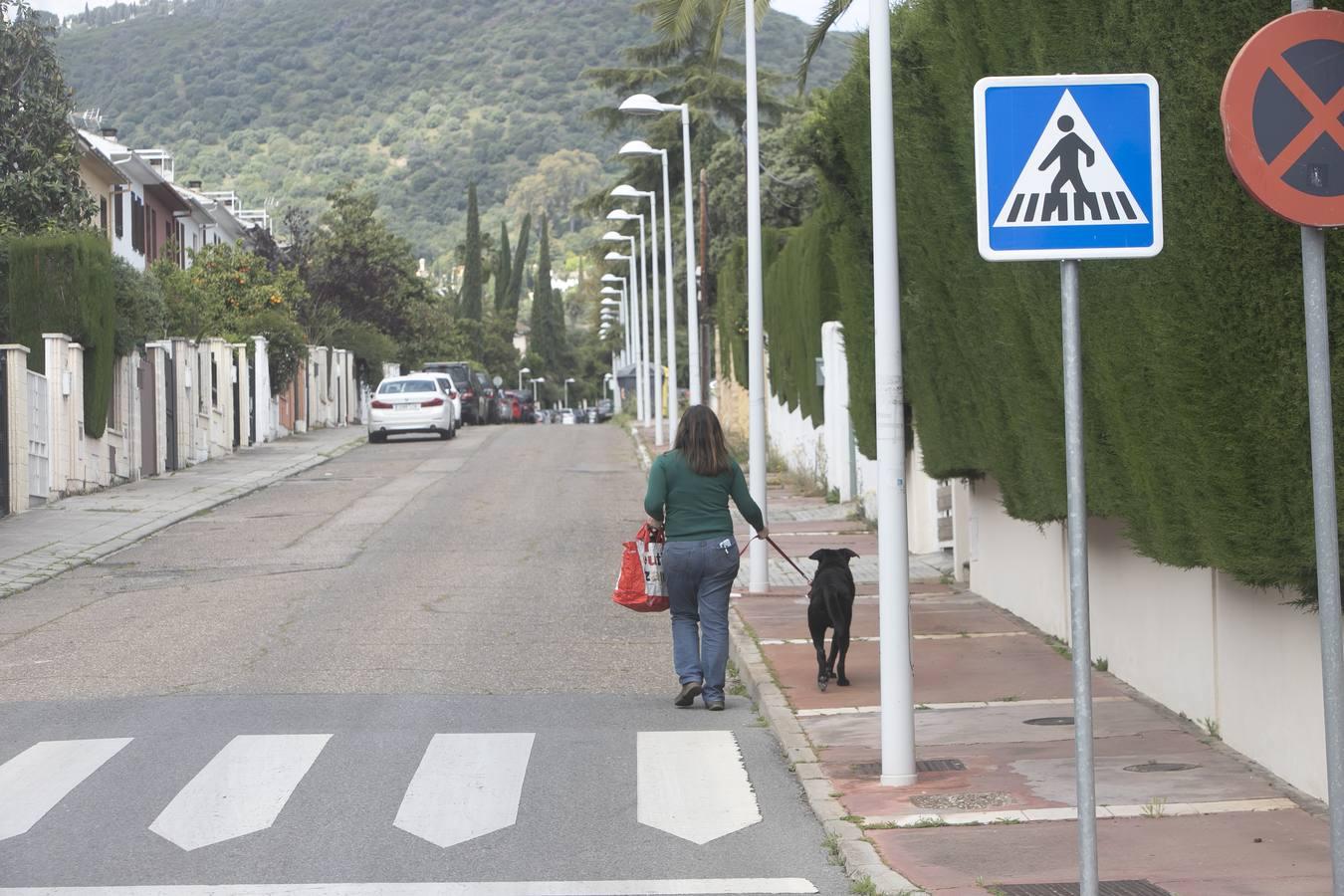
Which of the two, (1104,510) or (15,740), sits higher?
(1104,510)

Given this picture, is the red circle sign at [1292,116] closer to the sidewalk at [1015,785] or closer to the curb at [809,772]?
the sidewalk at [1015,785]

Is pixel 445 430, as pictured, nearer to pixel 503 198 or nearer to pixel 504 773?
pixel 504 773

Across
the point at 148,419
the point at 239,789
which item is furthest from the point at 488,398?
the point at 239,789

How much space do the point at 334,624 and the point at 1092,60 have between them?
7.89m

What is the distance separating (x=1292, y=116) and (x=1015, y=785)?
4.24 m

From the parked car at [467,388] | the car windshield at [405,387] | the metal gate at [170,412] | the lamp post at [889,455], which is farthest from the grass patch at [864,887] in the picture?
the parked car at [467,388]

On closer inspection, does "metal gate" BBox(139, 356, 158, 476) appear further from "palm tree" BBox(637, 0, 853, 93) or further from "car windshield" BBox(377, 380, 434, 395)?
"palm tree" BBox(637, 0, 853, 93)

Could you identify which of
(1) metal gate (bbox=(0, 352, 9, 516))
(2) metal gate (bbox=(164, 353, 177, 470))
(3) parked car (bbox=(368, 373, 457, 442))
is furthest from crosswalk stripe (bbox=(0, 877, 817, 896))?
(3) parked car (bbox=(368, 373, 457, 442))

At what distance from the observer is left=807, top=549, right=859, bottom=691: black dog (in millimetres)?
10656

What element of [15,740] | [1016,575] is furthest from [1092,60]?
[15,740]

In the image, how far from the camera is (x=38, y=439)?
77.4 feet

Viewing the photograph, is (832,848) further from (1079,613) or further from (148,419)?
(148,419)

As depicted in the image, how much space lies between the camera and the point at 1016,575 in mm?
14039

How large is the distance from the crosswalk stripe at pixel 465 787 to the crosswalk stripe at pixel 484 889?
703mm
